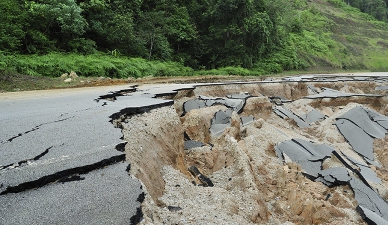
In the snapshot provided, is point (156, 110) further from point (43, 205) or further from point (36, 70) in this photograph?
point (36, 70)

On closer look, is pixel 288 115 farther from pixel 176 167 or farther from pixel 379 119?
pixel 176 167

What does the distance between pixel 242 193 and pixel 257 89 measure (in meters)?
9.52

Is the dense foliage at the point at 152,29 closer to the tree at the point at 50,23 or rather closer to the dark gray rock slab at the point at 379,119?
the tree at the point at 50,23

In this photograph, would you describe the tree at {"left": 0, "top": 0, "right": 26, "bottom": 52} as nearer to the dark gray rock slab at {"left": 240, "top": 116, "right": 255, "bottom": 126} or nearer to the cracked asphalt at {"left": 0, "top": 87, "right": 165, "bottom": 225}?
the cracked asphalt at {"left": 0, "top": 87, "right": 165, "bottom": 225}

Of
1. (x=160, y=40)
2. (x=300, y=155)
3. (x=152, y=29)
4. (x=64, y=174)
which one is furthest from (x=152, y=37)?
(x=64, y=174)

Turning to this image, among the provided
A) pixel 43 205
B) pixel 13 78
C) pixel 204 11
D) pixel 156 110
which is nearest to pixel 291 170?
pixel 156 110

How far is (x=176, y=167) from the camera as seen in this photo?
191 inches

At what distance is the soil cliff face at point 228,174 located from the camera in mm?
3512

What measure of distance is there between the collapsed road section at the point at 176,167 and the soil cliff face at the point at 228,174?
0.07 feet

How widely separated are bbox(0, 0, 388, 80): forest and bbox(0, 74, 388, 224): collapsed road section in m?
6.67

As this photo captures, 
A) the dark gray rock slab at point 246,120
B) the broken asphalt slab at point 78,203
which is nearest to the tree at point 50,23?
the dark gray rock slab at point 246,120

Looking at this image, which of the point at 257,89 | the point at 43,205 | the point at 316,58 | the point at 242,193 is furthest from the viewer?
the point at 316,58

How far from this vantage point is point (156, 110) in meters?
6.27

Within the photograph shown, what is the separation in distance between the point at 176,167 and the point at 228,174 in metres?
0.99
